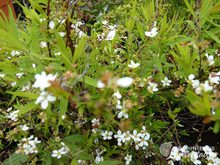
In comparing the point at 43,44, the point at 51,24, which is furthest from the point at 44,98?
the point at 43,44

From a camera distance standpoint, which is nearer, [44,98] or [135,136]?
[44,98]

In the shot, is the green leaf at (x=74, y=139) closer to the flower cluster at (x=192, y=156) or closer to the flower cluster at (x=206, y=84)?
the flower cluster at (x=192, y=156)

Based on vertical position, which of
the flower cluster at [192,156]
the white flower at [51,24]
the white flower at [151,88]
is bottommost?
the flower cluster at [192,156]

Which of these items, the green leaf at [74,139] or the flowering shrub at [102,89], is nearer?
the flowering shrub at [102,89]

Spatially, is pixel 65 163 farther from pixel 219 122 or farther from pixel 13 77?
pixel 219 122

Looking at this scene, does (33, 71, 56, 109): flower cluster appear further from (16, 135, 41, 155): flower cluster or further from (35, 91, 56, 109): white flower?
(16, 135, 41, 155): flower cluster

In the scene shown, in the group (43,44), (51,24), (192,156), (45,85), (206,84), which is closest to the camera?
(45,85)

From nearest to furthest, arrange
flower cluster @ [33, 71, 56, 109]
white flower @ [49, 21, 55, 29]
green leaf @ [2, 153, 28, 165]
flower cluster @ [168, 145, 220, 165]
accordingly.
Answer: flower cluster @ [33, 71, 56, 109] → white flower @ [49, 21, 55, 29] → flower cluster @ [168, 145, 220, 165] → green leaf @ [2, 153, 28, 165]

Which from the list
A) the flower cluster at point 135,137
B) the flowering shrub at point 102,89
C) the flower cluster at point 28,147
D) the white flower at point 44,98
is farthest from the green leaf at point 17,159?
the white flower at point 44,98

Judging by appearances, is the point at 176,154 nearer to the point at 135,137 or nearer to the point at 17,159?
the point at 135,137

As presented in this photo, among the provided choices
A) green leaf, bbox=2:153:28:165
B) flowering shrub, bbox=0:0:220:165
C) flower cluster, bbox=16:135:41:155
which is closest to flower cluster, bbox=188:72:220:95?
flowering shrub, bbox=0:0:220:165

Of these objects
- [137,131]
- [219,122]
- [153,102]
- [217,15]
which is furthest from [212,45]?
[219,122]
